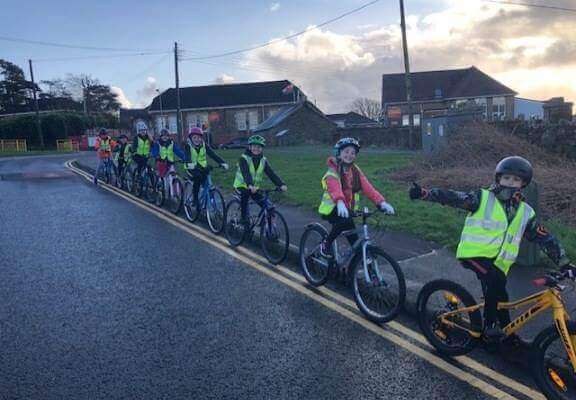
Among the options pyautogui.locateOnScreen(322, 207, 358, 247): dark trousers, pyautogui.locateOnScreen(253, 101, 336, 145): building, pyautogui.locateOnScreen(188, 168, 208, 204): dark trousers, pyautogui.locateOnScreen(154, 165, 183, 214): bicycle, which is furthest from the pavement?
pyautogui.locateOnScreen(253, 101, 336, 145): building

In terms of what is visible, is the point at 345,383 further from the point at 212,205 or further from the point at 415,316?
the point at 212,205

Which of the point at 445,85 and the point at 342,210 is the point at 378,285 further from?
the point at 445,85

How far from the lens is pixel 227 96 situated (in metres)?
64.8

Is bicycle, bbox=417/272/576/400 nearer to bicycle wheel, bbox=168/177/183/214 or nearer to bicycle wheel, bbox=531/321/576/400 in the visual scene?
bicycle wheel, bbox=531/321/576/400

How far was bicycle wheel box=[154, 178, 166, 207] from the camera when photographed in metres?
12.4

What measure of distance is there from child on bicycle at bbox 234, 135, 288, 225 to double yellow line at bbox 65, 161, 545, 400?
897mm

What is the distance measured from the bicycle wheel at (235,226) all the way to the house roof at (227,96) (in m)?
56.5

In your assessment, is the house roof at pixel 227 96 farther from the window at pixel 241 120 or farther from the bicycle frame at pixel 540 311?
the bicycle frame at pixel 540 311

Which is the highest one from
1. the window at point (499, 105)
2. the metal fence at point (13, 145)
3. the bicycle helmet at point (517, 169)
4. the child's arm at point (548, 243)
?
the window at point (499, 105)

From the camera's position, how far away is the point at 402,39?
28953mm

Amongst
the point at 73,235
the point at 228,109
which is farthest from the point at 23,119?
the point at 73,235

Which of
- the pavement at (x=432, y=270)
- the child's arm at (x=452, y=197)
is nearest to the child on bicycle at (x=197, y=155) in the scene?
the pavement at (x=432, y=270)

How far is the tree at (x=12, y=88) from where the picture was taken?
228 ft

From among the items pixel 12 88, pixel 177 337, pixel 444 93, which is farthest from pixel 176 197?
pixel 12 88
